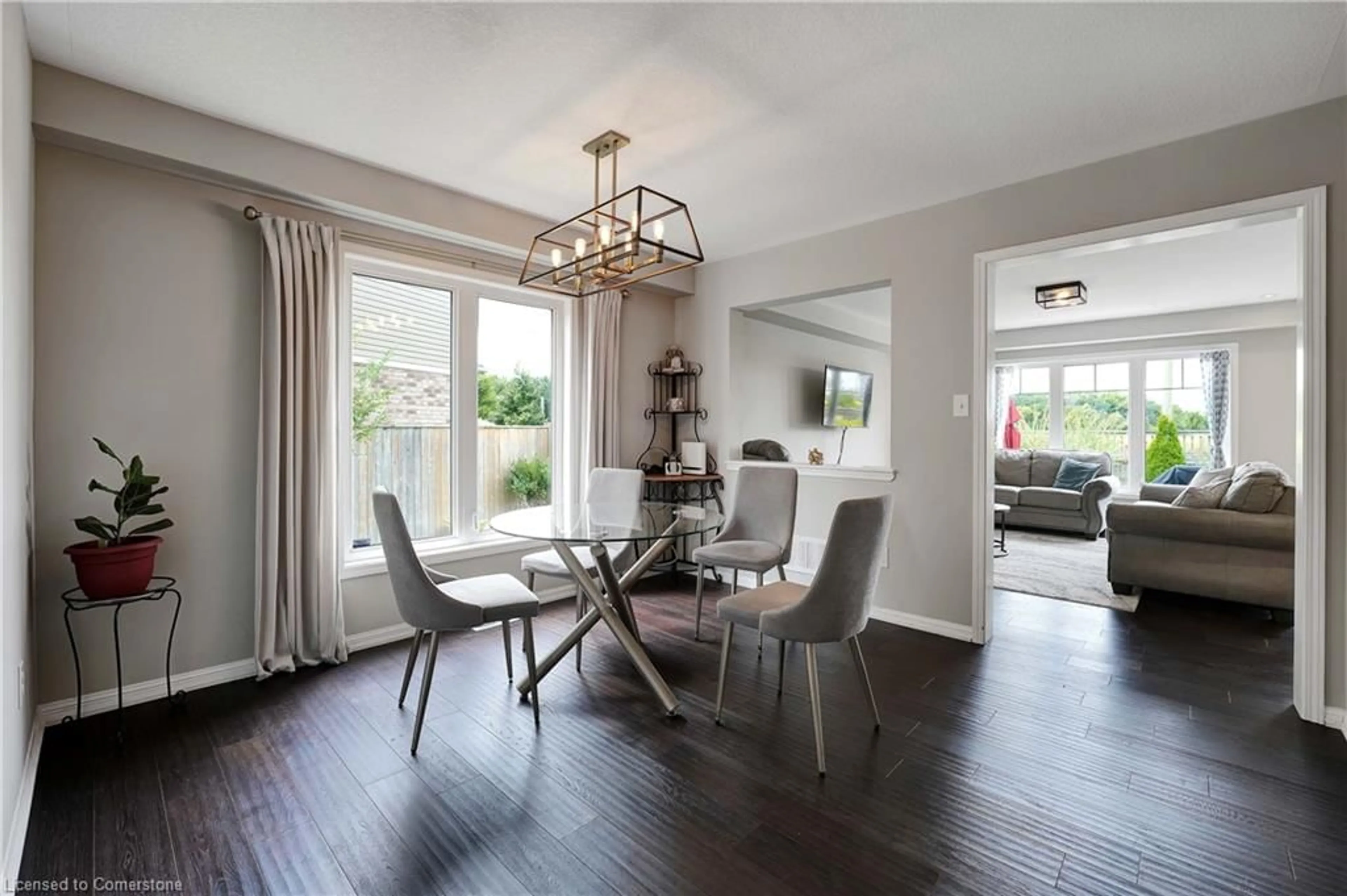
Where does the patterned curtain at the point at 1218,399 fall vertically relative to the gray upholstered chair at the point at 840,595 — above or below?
above

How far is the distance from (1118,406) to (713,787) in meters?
8.03

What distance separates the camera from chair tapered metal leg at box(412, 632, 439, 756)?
2156 millimetres

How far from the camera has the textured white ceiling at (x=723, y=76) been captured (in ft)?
6.37

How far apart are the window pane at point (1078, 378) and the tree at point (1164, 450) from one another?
0.87 metres

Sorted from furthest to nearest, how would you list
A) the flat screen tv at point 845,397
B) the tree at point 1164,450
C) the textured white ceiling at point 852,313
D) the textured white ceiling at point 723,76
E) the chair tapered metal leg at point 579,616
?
the tree at point 1164,450 < the flat screen tv at point 845,397 < the textured white ceiling at point 852,313 < the chair tapered metal leg at point 579,616 < the textured white ceiling at point 723,76

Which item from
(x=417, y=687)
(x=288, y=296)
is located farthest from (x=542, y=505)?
Answer: (x=288, y=296)

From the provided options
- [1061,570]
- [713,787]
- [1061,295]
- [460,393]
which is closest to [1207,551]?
[1061,570]

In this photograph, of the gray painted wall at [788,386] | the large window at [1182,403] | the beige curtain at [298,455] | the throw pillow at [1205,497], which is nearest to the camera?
the beige curtain at [298,455]

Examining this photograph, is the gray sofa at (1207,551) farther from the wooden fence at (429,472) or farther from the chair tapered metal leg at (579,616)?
the wooden fence at (429,472)

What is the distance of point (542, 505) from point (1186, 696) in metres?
3.68

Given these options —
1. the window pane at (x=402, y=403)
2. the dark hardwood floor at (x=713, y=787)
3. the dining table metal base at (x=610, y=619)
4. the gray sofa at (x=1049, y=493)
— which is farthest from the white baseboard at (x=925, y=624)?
the gray sofa at (x=1049, y=493)

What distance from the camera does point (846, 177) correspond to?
3172 millimetres

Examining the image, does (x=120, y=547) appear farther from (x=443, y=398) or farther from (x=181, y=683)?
(x=443, y=398)

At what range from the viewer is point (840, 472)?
4094 millimetres
